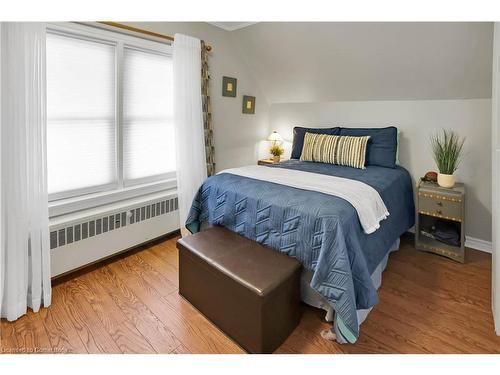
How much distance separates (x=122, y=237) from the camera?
247cm

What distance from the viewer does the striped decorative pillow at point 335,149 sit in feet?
9.28

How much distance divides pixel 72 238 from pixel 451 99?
348 cm

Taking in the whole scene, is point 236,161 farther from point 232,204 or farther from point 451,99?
point 451,99

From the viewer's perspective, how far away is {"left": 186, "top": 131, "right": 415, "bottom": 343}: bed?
151 cm

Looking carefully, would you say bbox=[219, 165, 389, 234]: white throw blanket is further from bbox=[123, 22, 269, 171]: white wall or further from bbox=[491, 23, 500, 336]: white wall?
bbox=[123, 22, 269, 171]: white wall

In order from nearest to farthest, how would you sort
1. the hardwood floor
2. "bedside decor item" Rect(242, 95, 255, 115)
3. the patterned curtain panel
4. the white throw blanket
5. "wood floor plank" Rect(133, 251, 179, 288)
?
the hardwood floor < the white throw blanket < "wood floor plank" Rect(133, 251, 179, 288) < the patterned curtain panel < "bedside decor item" Rect(242, 95, 255, 115)

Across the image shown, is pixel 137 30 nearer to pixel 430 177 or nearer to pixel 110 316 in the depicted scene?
pixel 110 316

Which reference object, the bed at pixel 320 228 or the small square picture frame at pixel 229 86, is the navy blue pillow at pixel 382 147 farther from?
the small square picture frame at pixel 229 86

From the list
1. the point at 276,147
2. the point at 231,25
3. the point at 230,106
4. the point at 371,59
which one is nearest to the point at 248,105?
the point at 230,106

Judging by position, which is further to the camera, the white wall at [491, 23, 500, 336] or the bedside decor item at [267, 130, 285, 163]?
the bedside decor item at [267, 130, 285, 163]

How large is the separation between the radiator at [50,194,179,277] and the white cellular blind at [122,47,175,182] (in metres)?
0.33

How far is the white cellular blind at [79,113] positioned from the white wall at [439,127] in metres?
2.45

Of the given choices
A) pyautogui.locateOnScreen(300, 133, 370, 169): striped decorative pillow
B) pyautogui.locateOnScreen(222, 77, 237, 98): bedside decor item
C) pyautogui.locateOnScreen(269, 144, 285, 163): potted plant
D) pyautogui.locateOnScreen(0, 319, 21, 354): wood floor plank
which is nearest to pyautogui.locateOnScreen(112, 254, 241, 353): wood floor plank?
pyautogui.locateOnScreen(0, 319, 21, 354): wood floor plank

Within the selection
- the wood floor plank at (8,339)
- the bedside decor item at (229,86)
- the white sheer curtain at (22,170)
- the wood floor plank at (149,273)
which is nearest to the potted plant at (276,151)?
the bedside decor item at (229,86)
